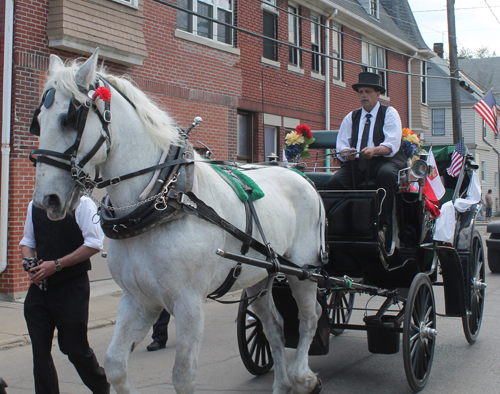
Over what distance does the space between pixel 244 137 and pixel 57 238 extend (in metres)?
11.1

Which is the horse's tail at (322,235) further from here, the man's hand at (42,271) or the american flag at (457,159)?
the american flag at (457,159)

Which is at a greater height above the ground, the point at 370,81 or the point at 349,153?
the point at 370,81

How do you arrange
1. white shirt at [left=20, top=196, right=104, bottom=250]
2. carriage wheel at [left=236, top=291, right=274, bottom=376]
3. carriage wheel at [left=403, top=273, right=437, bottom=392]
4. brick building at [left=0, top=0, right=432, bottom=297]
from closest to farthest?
white shirt at [left=20, top=196, right=104, bottom=250], carriage wheel at [left=403, top=273, right=437, bottom=392], carriage wheel at [left=236, top=291, right=274, bottom=376], brick building at [left=0, top=0, right=432, bottom=297]

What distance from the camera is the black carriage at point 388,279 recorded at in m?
5.09

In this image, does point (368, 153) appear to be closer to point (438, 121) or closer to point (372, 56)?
point (372, 56)

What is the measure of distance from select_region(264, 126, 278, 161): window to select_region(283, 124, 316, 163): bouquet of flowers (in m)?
9.32

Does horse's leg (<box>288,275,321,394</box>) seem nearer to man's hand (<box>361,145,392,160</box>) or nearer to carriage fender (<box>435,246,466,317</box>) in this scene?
man's hand (<box>361,145,392,160</box>)

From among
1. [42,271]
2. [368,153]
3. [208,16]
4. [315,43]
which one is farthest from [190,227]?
[315,43]

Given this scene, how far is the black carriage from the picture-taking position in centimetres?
509

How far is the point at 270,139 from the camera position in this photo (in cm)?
1591

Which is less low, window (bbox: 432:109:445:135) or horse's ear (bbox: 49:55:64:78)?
window (bbox: 432:109:445:135)

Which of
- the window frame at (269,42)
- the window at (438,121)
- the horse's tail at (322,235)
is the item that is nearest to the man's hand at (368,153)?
the horse's tail at (322,235)

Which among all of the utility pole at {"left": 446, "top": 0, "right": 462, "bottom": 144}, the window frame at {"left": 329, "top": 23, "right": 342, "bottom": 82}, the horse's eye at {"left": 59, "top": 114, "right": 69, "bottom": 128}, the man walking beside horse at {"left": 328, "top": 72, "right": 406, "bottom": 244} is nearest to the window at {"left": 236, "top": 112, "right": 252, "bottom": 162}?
the window frame at {"left": 329, "top": 23, "right": 342, "bottom": 82}

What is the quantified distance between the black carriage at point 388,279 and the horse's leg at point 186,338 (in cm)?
156
